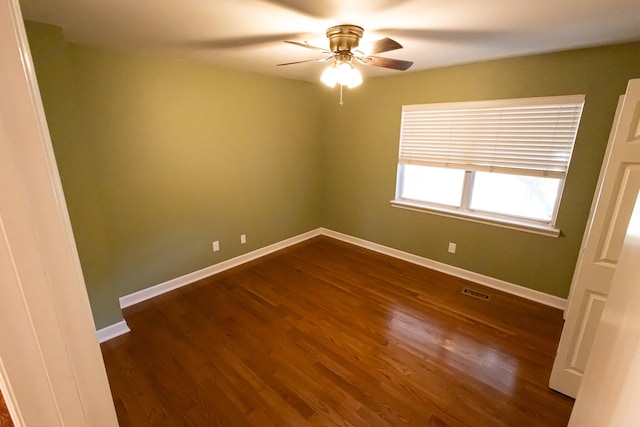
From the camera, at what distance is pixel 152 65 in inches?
99.9

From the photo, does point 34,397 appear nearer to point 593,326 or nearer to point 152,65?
point 593,326

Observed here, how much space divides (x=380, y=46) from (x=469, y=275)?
8.86 ft

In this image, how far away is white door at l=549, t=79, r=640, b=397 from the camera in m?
1.49

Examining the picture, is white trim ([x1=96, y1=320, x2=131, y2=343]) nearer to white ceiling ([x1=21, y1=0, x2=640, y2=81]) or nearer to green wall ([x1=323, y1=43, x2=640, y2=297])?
white ceiling ([x1=21, y1=0, x2=640, y2=81])

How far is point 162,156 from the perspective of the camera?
2750 mm

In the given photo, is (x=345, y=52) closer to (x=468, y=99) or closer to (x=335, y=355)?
(x=468, y=99)

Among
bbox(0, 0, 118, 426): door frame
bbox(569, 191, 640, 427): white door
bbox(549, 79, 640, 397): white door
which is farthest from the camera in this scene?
bbox(549, 79, 640, 397): white door

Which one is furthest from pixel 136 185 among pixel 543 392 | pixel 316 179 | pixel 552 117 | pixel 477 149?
pixel 552 117

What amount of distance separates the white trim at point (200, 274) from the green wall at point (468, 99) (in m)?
0.92

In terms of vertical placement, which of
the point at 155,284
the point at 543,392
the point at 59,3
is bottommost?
the point at 543,392

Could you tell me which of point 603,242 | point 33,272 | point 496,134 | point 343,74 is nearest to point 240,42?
point 343,74

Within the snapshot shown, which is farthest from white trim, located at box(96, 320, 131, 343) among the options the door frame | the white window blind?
the white window blind

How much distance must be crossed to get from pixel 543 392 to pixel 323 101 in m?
3.92

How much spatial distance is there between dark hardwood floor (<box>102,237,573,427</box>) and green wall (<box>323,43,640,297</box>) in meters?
0.42
